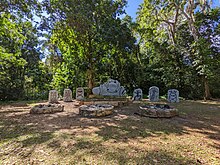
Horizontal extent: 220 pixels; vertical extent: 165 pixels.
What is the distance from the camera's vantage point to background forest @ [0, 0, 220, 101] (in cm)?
934

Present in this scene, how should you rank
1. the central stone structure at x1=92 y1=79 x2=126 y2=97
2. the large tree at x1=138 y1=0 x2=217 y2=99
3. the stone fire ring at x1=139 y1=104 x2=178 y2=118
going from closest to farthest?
the stone fire ring at x1=139 y1=104 x2=178 y2=118, the central stone structure at x1=92 y1=79 x2=126 y2=97, the large tree at x1=138 y1=0 x2=217 y2=99

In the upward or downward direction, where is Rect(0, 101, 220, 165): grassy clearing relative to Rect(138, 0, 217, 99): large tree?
downward

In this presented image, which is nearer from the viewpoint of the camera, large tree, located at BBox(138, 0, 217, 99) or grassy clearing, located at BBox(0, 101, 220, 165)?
Answer: grassy clearing, located at BBox(0, 101, 220, 165)

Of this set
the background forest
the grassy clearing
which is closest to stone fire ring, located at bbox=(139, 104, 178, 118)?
the grassy clearing

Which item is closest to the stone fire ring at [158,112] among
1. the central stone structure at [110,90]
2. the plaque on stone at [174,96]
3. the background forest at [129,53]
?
the central stone structure at [110,90]

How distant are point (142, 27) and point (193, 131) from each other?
11540 millimetres

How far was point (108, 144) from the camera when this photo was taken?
266 centimetres

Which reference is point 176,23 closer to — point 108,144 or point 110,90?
point 110,90

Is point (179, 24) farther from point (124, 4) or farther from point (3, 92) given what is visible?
point (3, 92)

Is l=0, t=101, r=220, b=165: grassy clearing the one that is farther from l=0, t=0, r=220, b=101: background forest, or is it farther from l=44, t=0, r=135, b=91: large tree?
l=0, t=0, r=220, b=101: background forest

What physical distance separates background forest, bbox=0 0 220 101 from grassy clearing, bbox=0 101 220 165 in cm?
597

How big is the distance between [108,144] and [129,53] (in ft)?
28.9

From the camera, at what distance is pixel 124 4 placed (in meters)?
9.99

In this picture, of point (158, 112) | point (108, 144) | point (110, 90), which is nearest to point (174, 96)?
point (110, 90)
